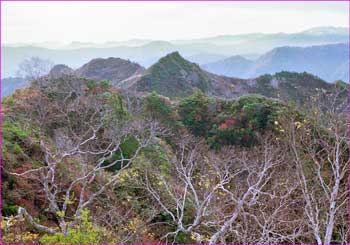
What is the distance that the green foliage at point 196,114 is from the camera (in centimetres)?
2642

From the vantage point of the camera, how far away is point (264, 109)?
24.7 m

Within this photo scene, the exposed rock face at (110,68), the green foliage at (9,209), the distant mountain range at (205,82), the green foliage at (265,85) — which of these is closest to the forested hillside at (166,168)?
the green foliage at (9,209)

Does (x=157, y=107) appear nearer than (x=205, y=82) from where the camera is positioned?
Yes

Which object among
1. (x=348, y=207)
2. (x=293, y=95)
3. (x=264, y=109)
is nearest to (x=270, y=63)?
(x=293, y=95)

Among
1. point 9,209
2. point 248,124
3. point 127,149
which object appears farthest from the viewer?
point 248,124

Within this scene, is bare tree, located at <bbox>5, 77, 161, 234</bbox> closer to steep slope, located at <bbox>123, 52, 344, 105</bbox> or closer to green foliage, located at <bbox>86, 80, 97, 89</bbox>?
green foliage, located at <bbox>86, 80, 97, 89</bbox>

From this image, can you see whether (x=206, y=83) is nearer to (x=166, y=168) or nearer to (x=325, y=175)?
(x=166, y=168)

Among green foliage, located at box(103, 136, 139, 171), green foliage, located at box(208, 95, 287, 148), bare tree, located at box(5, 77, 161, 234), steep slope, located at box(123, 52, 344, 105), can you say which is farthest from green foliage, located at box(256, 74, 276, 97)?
green foliage, located at box(103, 136, 139, 171)

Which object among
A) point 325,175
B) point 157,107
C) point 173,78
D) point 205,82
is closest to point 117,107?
point 157,107

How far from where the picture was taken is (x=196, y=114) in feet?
88.9

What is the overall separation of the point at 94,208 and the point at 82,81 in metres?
11.6

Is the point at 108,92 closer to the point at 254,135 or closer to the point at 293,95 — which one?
the point at 254,135

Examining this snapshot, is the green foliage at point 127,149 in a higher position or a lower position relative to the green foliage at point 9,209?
lower

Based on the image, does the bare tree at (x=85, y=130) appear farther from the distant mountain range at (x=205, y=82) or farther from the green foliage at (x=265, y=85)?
the green foliage at (x=265, y=85)
